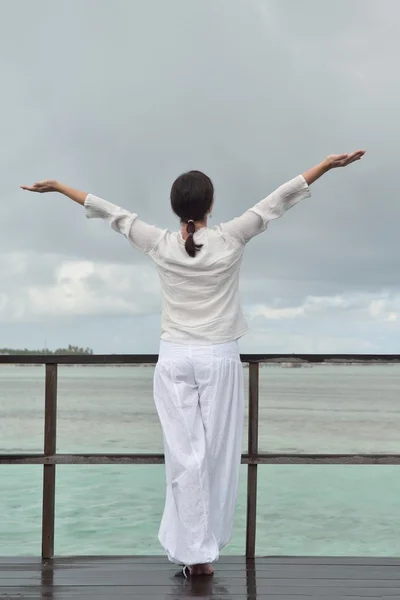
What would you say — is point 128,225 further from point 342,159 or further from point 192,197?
point 342,159

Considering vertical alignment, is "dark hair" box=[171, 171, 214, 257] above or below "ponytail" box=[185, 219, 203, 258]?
above

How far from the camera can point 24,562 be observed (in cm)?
325

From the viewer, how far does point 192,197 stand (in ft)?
9.45

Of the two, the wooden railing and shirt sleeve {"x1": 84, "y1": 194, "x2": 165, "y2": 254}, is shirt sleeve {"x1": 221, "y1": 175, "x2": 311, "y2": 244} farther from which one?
the wooden railing

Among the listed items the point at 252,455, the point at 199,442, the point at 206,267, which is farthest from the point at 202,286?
the point at 252,455

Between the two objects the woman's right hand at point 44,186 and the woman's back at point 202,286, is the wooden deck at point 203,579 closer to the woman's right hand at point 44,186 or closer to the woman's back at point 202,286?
the woman's back at point 202,286

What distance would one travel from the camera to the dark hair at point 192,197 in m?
2.88

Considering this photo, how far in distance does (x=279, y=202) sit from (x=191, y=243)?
14.2 inches

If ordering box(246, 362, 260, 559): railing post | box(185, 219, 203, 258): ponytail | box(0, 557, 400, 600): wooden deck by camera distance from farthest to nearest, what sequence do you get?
1. box(246, 362, 260, 559): railing post
2. box(185, 219, 203, 258): ponytail
3. box(0, 557, 400, 600): wooden deck

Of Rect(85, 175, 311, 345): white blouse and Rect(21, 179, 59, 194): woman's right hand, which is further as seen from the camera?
Rect(21, 179, 59, 194): woman's right hand

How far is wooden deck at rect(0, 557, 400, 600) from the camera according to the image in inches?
107

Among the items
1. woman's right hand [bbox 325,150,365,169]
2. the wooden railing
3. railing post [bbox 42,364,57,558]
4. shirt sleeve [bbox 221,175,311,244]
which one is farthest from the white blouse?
railing post [bbox 42,364,57,558]

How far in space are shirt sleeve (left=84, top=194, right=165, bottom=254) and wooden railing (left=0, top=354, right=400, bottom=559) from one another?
1.77 ft

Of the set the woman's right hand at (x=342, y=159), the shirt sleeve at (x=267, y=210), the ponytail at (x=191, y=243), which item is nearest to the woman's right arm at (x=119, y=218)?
the ponytail at (x=191, y=243)
